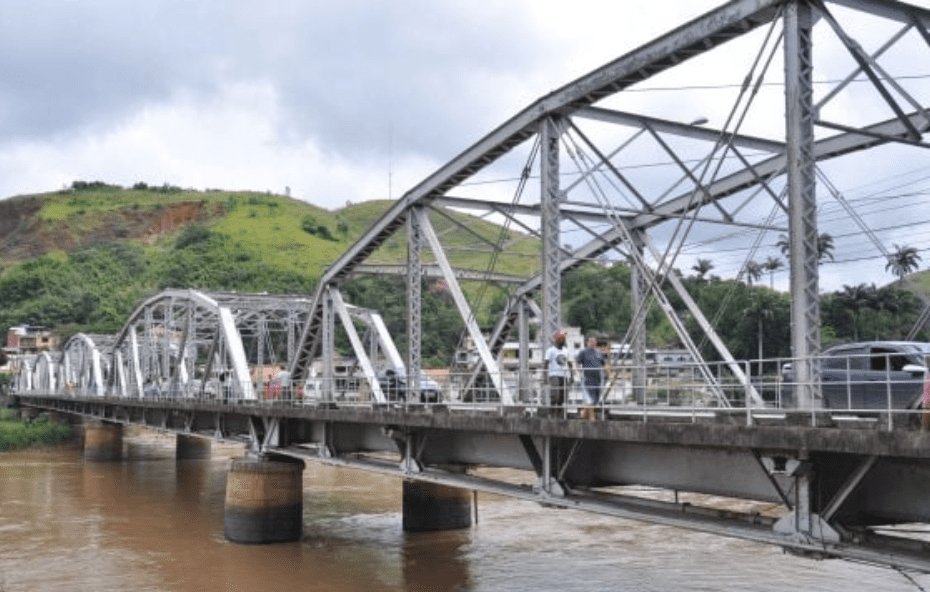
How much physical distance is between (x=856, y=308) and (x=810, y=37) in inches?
2093

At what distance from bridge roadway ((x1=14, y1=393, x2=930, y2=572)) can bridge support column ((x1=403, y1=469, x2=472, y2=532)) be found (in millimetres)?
8258

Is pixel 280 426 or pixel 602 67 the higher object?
pixel 602 67

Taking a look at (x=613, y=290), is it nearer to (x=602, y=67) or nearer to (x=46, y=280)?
(x=602, y=67)

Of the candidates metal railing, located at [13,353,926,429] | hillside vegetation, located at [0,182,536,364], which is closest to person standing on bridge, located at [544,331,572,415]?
metal railing, located at [13,353,926,429]

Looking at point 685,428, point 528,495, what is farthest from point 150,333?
point 685,428

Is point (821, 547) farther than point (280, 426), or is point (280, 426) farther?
point (280, 426)

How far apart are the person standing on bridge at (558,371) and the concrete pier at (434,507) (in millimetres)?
14054

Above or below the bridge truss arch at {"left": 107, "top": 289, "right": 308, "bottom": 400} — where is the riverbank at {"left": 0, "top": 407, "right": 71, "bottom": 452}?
below

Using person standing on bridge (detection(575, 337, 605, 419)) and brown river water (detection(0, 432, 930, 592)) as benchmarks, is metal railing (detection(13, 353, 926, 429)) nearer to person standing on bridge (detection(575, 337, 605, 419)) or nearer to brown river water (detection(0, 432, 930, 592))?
person standing on bridge (detection(575, 337, 605, 419))

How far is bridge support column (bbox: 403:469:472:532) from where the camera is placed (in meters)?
29.7

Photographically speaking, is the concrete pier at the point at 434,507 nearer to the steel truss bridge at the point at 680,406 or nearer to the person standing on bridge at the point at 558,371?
the steel truss bridge at the point at 680,406

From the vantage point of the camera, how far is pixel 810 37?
40.9 feet

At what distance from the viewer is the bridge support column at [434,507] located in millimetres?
29734

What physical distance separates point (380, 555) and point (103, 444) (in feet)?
132
